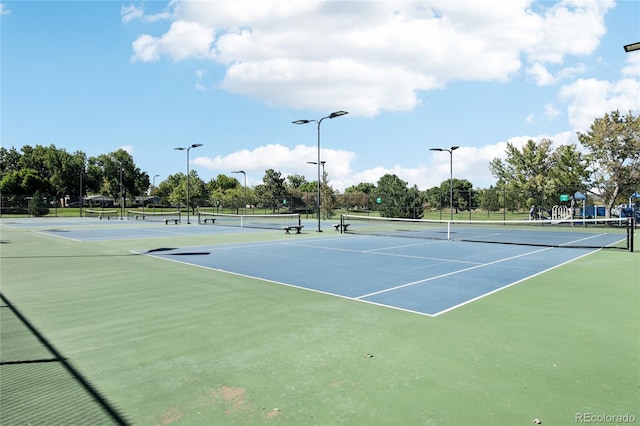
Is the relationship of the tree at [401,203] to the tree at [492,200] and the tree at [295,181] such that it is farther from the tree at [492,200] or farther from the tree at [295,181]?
the tree at [295,181]

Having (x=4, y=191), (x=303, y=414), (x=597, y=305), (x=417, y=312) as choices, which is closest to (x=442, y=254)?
(x=597, y=305)

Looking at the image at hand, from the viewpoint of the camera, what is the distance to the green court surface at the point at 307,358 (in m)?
3.60

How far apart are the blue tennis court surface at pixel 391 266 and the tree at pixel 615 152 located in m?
23.5

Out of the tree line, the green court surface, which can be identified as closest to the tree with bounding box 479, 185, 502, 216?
the tree line

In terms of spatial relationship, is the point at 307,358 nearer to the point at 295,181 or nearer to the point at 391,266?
the point at 391,266

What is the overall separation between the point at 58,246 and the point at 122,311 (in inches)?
516

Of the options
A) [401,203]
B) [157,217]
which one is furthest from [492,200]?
[157,217]

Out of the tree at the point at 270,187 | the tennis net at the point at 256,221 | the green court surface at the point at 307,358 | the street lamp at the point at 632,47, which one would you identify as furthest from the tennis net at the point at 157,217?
the street lamp at the point at 632,47

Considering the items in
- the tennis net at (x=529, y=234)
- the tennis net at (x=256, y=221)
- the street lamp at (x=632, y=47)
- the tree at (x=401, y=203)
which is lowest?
the tennis net at (x=529, y=234)

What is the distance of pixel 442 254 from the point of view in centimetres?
1470

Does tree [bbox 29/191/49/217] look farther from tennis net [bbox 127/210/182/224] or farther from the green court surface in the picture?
the green court surface

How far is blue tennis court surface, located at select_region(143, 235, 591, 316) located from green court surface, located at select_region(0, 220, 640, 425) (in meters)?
0.71

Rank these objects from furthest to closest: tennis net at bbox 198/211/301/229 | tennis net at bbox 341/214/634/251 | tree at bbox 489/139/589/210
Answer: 1. tree at bbox 489/139/589/210
2. tennis net at bbox 198/211/301/229
3. tennis net at bbox 341/214/634/251

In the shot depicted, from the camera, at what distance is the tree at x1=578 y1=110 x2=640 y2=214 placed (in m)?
33.6
